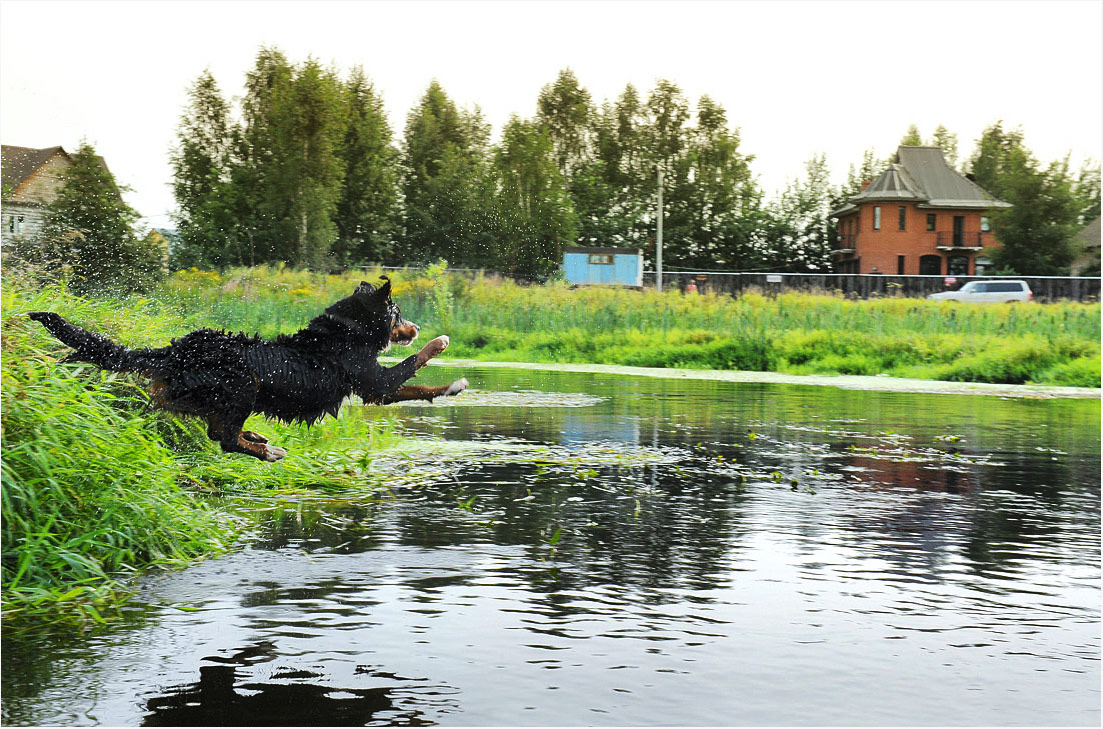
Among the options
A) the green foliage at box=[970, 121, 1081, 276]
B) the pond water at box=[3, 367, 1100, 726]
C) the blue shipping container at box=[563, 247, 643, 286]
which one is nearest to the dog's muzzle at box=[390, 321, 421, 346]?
the pond water at box=[3, 367, 1100, 726]

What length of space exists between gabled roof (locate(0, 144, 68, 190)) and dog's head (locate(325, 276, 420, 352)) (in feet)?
101

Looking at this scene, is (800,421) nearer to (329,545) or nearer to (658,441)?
(658,441)

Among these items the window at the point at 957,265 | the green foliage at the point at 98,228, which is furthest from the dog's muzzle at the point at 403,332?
the window at the point at 957,265

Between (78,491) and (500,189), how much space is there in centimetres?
5232

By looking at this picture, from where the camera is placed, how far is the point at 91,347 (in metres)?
7.48

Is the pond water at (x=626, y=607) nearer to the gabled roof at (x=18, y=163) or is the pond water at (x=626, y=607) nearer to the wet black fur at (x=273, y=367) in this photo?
the wet black fur at (x=273, y=367)

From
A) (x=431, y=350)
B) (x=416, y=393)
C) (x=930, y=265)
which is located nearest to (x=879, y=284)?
(x=930, y=265)

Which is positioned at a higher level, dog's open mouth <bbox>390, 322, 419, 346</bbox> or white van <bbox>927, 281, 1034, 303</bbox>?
white van <bbox>927, 281, 1034, 303</bbox>

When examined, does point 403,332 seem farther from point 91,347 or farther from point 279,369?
point 91,347

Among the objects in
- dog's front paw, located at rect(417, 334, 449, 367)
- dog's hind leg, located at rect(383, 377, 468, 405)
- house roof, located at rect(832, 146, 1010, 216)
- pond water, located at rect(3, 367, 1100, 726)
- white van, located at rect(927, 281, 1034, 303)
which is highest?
house roof, located at rect(832, 146, 1010, 216)

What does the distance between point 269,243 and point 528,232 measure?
13216 mm

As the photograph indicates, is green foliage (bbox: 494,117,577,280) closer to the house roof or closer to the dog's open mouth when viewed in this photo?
the house roof

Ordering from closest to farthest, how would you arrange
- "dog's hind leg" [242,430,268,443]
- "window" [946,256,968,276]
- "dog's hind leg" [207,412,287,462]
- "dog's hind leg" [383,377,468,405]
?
"dog's hind leg" [207,412,287,462], "dog's hind leg" [242,430,268,443], "dog's hind leg" [383,377,468,405], "window" [946,256,968,276]

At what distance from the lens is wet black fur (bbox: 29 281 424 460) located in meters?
7.79
